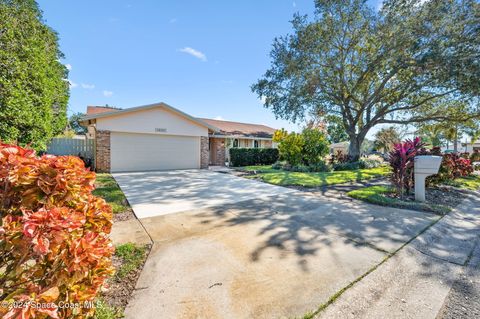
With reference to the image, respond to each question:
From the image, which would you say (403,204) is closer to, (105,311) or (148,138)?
(105,311)

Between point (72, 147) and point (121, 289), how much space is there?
13940mm

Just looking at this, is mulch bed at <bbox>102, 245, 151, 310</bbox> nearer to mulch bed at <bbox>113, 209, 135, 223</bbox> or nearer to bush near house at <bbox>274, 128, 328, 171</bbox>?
mulch bed at <bbox>113, 209, 135, 223</bbox>

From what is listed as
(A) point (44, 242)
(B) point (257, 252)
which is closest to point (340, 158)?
(B) point (257, 252)

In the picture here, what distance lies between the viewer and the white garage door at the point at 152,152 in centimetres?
1203

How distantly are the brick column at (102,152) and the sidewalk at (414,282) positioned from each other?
12624 millimetres

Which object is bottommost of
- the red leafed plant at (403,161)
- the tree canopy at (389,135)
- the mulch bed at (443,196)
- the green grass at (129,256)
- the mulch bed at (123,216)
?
the green grass at (129,256)

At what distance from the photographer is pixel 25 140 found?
261 inches

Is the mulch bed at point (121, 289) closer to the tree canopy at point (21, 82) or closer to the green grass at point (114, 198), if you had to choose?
the green grass at point (114, 198)

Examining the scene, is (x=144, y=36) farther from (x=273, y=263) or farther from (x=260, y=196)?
(x=273, y=263)

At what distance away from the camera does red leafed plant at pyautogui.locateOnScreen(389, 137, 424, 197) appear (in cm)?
639

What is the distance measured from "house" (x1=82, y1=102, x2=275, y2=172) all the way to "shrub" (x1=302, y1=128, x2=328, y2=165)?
6353 millimetres

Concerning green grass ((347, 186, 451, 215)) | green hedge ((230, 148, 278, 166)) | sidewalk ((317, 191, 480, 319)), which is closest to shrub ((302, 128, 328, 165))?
green hedge ((230, 148, 278, 166))

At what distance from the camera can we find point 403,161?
6.41m

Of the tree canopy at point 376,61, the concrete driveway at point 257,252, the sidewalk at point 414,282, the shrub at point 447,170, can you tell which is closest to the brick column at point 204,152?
the tree canopy at point 376,61
